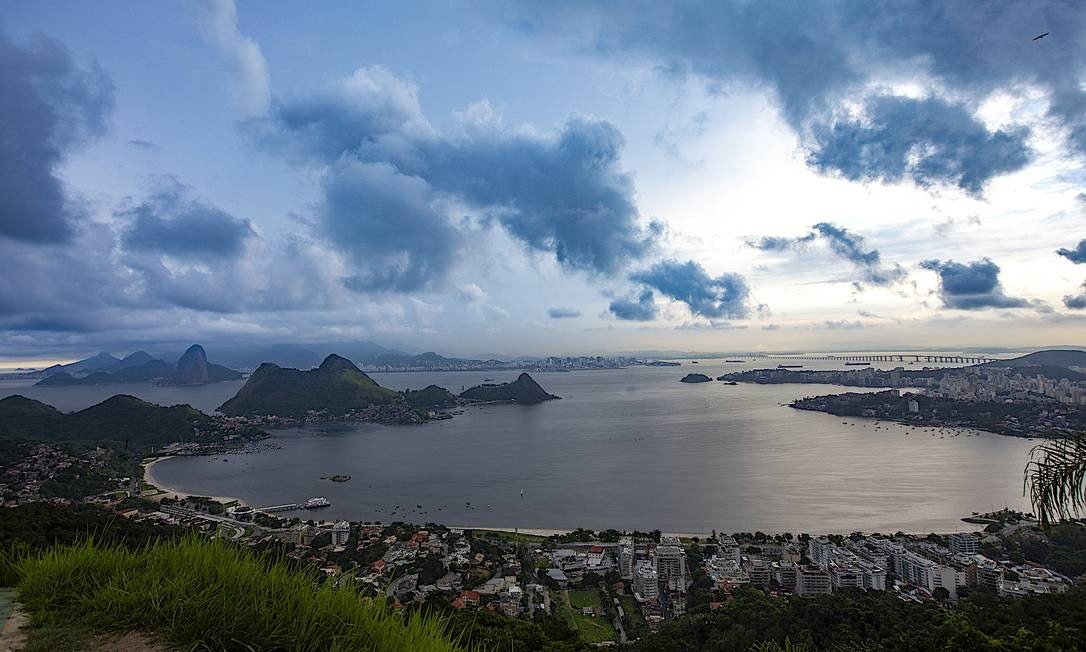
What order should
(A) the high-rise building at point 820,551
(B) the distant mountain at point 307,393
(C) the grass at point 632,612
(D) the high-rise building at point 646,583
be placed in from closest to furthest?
(C) the grass at point 632,612
(D) the high-rise building at point 646,583
(A) the high-rise building at point 820,551
(B) the distant mountain at point 307,393

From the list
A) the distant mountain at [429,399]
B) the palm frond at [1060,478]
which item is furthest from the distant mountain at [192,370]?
the palm frond at [1060,478]

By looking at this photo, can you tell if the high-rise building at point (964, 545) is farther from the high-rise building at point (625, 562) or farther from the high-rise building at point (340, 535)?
the high-rise building at point (340, 535)

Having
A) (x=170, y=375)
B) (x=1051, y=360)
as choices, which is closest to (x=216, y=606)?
(x=1051, y=360)

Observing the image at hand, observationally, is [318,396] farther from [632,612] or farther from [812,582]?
[812,582]

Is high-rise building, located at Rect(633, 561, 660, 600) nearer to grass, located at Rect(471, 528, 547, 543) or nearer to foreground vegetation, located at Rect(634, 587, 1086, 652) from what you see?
foreground vegetation, located at Rect(634, 587, 1086, 652)

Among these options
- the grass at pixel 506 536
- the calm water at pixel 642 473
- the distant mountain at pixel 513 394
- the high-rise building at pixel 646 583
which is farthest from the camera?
the distant mountain at pixel 513 394

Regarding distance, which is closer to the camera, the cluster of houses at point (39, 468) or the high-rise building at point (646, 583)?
the high-rise building at point (646, 583)

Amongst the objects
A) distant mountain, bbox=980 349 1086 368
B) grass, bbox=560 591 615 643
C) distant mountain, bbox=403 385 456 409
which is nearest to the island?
distant mountain, bbox=403 385 456 409
